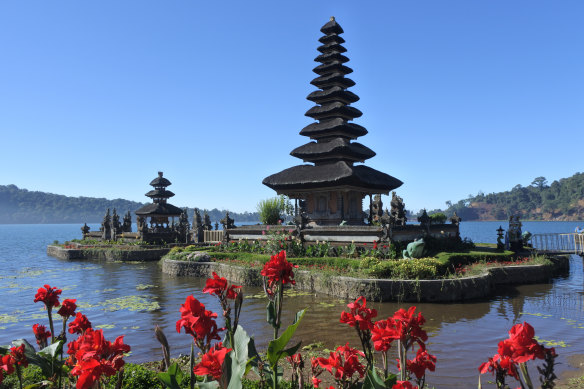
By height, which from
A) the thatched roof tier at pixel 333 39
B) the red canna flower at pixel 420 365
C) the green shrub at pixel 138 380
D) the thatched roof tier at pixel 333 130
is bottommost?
the green shrub at pixel 138 380

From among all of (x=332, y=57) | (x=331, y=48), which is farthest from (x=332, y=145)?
(x=331, y=48)

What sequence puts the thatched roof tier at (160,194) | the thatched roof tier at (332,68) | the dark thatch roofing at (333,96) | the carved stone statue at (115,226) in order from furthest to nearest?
1. the thatched roof tier at (160,194)
2. the carved stone statue at (115,226)
3. the thatched roof tier at (332,68)
4. the dark thatch roofing at (333,96)

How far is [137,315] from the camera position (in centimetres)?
1477

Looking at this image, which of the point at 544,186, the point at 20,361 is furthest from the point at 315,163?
the point at 544,186

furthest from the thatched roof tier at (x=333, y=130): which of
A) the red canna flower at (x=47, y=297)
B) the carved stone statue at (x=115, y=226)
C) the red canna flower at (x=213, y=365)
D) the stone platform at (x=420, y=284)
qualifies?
the red canna flower at (x=213, y=365)

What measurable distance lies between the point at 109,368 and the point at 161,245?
38.9 m

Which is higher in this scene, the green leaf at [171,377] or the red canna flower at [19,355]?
the green leaf at [171,377]

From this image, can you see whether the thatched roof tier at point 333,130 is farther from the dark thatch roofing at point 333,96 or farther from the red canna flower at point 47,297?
the red canna flower at point 47,297

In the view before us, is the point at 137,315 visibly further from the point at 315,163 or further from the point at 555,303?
the point at 315,163

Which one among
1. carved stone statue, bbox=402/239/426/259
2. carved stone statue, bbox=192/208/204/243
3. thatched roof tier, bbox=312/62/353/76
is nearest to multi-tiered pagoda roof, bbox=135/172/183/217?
carved stone statue, bbox=192/208/204/243

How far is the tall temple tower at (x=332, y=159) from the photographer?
99.7ft

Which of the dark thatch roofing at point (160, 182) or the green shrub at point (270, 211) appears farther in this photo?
the dark thatch roofing at point (160, 182)

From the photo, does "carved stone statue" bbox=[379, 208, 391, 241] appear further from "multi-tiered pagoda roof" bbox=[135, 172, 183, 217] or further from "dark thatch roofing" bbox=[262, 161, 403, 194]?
"multi-tiered pagoda roof" bbox=[135, 172, 183, 217]

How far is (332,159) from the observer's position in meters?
32.4
